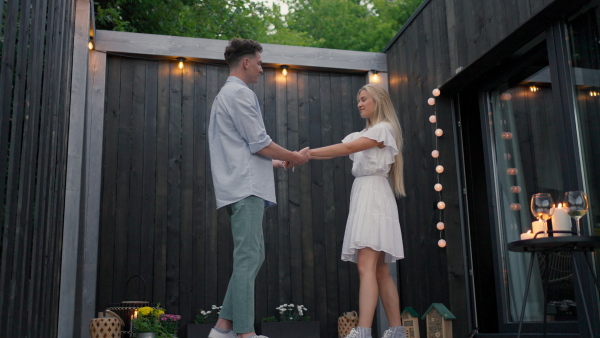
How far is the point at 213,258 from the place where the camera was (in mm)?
4637

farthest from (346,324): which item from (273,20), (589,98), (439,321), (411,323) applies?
(273,20)

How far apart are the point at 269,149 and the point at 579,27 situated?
164cm

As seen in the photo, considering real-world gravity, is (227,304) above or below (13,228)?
below

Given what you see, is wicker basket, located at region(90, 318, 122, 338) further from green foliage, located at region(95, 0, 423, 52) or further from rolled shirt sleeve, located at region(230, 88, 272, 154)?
green foliage, located at region(95, 0, 423, 52)

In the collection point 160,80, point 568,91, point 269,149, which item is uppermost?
point 160,80

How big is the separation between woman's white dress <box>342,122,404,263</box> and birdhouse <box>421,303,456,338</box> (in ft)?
2.53

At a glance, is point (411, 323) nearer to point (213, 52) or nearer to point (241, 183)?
point (241, 183)

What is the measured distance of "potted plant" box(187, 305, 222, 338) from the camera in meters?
4.35

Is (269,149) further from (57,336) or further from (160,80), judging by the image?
(160,80)

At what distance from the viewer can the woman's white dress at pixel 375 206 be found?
3.15 metres

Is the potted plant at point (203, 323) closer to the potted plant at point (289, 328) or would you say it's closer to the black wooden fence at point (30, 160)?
the potted plant at point (289, 328)

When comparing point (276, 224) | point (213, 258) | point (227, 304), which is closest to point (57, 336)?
point (227, 304)

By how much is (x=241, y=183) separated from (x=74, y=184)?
4.43 ft

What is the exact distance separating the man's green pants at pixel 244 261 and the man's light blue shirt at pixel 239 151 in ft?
0.16
